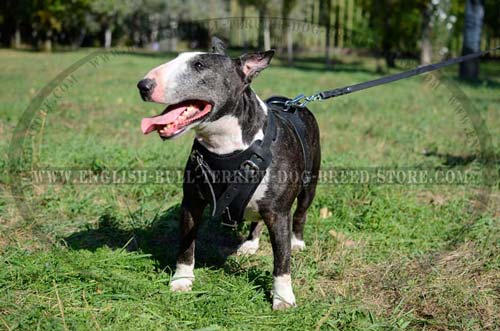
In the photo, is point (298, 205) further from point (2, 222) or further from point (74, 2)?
point (74, 2)

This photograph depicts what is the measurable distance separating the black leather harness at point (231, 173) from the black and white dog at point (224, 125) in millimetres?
41

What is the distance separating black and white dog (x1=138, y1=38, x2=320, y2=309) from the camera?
120 inches

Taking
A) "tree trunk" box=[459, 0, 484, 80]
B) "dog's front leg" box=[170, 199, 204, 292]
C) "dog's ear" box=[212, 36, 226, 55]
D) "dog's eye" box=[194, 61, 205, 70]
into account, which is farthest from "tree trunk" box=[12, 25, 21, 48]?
"dog's eye" box=[194, 61, 205, 70]

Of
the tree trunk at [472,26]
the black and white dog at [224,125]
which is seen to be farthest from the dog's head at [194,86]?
the tree trunk at [472,26]

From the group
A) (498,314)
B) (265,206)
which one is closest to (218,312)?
(265,206)

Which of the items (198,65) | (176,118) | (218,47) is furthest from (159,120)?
(218,47)

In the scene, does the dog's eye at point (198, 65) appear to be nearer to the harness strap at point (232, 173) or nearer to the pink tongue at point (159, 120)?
the pink tongue at point (159, 120)

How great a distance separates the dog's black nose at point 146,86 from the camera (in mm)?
2926

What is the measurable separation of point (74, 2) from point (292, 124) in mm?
37626

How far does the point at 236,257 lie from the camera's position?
4.21m

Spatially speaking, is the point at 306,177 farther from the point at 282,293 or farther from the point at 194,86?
the point at 194,86

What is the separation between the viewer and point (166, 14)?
120 ft

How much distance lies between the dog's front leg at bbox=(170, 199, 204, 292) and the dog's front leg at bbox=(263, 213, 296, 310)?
1.64ft

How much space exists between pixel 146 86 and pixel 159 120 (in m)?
0.23
